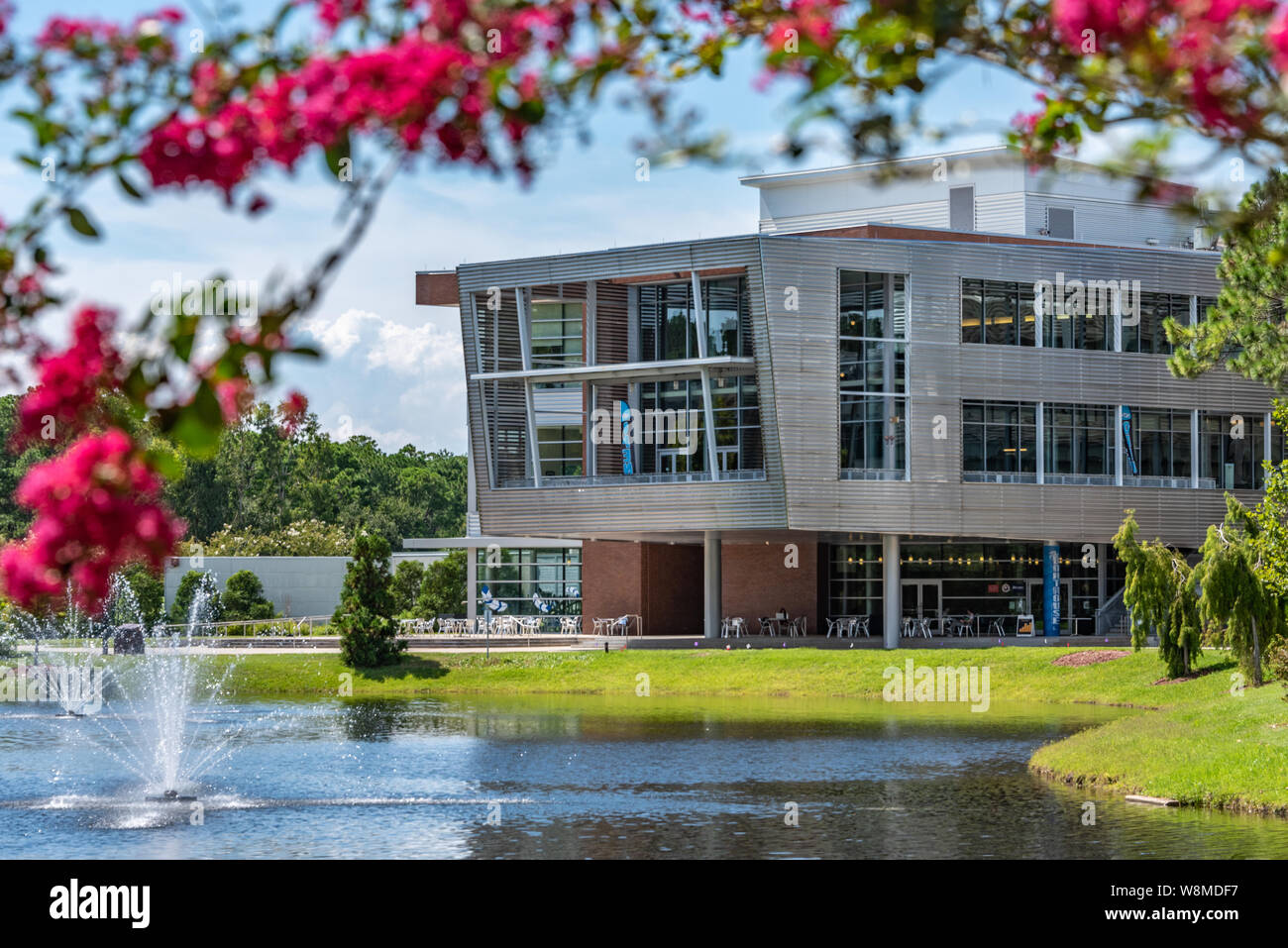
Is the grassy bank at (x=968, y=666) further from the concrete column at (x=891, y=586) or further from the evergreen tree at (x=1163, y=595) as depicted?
the concrete column at (x=891, y=586)

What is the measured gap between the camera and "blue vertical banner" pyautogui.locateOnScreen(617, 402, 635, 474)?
54250mm

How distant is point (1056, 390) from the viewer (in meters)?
52.9

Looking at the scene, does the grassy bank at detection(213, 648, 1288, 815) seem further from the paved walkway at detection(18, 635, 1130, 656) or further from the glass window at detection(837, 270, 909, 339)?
the glass window at detection(837, 270, 909, 339)

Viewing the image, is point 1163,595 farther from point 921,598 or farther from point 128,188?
point 128,188

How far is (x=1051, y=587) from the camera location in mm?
54844

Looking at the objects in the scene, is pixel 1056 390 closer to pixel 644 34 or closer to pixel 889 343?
pixel 889 343

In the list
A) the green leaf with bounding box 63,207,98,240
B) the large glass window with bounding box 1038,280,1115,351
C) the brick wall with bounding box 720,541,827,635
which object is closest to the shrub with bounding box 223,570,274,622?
the brick wall with bounding box 720,541,827,635

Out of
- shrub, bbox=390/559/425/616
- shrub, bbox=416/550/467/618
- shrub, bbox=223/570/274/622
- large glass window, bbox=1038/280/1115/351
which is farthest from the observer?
shrub, bbox=390/559/425/616

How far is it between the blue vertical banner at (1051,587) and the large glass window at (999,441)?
3.58m

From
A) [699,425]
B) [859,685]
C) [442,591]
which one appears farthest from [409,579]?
[859,685]

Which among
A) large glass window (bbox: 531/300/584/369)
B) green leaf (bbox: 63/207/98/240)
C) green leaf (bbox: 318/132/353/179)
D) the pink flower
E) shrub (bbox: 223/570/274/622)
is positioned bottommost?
shrub (bbox: 223/570/274/622)

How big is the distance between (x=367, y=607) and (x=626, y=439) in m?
11.7

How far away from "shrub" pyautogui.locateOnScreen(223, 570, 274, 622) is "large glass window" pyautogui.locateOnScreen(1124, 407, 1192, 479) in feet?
122
